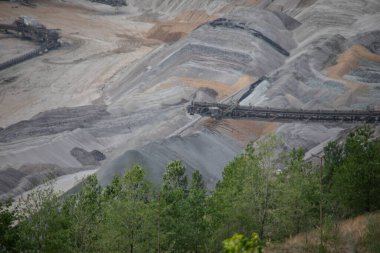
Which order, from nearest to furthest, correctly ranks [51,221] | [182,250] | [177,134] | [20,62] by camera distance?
[51,221] < [182,250] < [177,134] < [20,62]

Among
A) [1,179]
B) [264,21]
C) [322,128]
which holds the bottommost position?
[1,179]

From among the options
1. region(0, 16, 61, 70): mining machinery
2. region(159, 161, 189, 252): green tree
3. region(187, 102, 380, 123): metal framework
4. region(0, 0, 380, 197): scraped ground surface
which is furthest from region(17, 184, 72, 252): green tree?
region(0, 16, 61, 70): mining machinery

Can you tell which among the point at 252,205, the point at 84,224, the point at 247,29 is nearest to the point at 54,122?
the point at 247,29

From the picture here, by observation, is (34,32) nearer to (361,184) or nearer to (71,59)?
(71,59)

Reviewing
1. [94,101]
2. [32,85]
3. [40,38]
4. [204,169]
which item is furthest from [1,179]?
[40,38]

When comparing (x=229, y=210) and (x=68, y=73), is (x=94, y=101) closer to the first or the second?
(x=68, y=73)

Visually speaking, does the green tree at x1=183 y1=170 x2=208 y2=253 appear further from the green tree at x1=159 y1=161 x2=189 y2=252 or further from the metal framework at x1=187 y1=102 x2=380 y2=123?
the metal framework at x1=187 y1=102 x2=380 y2=123

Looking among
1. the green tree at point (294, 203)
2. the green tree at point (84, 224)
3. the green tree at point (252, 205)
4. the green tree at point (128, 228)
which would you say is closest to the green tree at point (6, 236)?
the green tree at point (84, 224)
